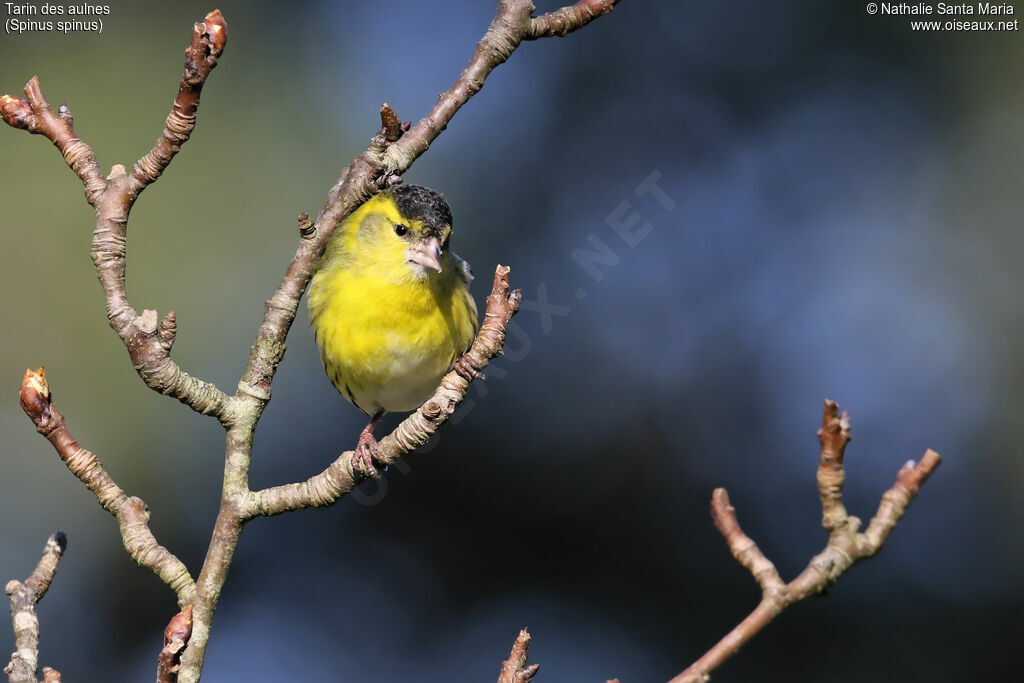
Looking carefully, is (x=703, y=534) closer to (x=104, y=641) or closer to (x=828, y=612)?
(x=828, y=612)

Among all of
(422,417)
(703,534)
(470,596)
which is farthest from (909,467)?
(470,596)

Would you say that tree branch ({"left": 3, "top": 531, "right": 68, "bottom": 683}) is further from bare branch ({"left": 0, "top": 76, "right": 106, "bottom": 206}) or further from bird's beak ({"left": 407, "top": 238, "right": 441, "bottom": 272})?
bird's beak ({"left": 407, "top": 238, "right": 441, "bottom": 272})

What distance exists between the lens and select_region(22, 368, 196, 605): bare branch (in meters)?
1.74

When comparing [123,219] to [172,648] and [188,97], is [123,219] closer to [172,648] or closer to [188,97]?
[188,97]

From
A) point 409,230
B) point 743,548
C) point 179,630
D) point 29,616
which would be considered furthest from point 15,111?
point 409,230

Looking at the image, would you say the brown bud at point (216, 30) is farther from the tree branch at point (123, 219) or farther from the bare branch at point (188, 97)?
the tree branch at point (123, 219)

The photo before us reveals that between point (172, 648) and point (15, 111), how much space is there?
3.70 feet

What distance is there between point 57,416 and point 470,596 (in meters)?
4.63

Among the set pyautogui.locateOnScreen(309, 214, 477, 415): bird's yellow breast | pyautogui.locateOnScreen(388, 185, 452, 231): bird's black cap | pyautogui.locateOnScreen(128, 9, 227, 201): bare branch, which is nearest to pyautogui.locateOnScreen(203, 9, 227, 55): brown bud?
pyautogui.locateOnScreen(128, 9, 227, 201): bare branch

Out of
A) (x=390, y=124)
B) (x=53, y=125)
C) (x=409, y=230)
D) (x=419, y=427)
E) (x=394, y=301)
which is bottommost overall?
(x=419, y=427)

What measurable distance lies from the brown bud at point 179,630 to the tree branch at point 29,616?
371 mm

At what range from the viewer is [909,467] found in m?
1.47

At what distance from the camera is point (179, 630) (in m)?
1.32

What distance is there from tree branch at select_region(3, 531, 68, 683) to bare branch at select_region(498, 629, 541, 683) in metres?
0.70
